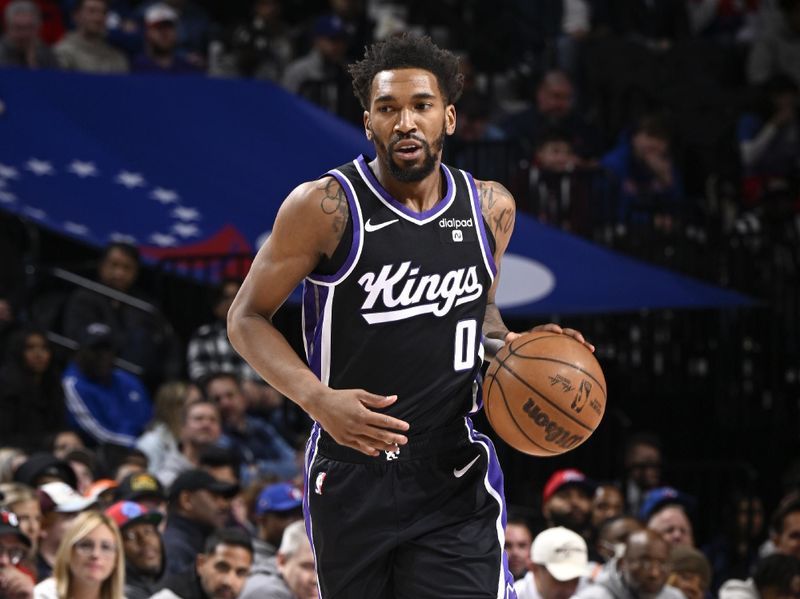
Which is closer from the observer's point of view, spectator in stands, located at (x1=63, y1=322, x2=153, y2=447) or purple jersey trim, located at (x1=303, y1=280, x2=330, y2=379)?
purple jersey trim, located at (x1=303, y1=280, x2=330, y2=379)

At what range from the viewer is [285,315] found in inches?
486

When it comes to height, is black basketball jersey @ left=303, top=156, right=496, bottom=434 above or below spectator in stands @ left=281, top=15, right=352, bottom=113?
below

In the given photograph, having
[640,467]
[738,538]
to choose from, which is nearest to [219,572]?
[640,467]

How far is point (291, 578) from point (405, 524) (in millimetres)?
3166

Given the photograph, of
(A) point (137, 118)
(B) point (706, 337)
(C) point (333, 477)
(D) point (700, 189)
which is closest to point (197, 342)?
(A) point (137, 118)

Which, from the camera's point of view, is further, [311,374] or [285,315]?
[285,315]

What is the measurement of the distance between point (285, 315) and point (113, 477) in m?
2.29

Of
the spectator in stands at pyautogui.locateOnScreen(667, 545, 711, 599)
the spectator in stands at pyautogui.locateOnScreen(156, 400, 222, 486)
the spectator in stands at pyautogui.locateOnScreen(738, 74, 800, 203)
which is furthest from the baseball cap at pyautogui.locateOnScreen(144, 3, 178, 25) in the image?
the spectator in stands at pyautogui.locateOnScreen(667, 545, 711, 599)

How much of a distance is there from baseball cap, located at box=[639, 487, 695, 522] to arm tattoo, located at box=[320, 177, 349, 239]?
220 inches

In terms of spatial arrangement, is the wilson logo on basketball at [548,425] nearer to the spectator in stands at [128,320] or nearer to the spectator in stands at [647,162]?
the spectator in stands at [128,320]

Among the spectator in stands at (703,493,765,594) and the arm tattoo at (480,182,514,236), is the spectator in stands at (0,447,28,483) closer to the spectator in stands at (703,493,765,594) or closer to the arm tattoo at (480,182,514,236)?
the spectator in stands at (703,493,765,594)

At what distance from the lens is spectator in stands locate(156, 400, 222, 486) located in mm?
10562

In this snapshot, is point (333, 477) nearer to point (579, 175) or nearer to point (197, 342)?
point (197, 342)

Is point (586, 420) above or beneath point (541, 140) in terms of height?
beneath
